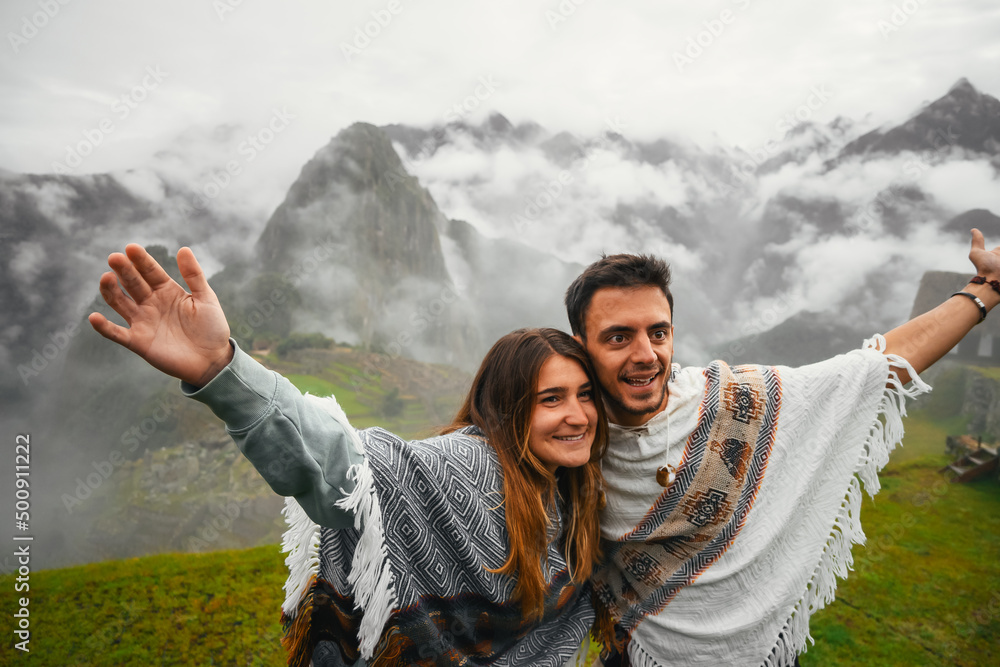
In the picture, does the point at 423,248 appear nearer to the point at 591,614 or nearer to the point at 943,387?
the point at 943,387

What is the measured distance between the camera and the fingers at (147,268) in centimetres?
133

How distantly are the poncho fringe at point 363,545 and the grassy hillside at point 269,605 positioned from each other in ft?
8.42

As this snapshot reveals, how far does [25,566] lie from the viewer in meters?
4.32

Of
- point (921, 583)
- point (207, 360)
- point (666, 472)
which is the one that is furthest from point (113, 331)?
point (921, 583)

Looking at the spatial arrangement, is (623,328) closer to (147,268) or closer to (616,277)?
(616,277)

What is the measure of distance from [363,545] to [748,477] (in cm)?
173

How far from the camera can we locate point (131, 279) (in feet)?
4.36

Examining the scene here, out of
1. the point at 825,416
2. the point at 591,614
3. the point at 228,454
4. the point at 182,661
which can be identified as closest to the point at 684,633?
the point at 591,614

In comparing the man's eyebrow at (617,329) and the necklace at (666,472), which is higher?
the man's eyebrow at (617,329)

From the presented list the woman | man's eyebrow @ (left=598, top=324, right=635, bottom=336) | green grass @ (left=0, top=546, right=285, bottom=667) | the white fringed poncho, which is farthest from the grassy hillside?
man's eyebrow @ (left=598, top=324, right=635, bottom=336)

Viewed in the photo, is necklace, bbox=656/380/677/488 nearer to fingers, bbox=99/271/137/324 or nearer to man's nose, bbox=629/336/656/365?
man's nose, bbox=629/336/656/365

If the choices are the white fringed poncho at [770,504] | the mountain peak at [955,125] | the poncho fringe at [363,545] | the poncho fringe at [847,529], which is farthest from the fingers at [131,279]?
the mountain peak at [955,125]

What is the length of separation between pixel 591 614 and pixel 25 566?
4622 millimetres

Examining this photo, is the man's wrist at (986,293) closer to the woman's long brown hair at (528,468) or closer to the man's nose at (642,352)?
the man's nose at (642,352)
